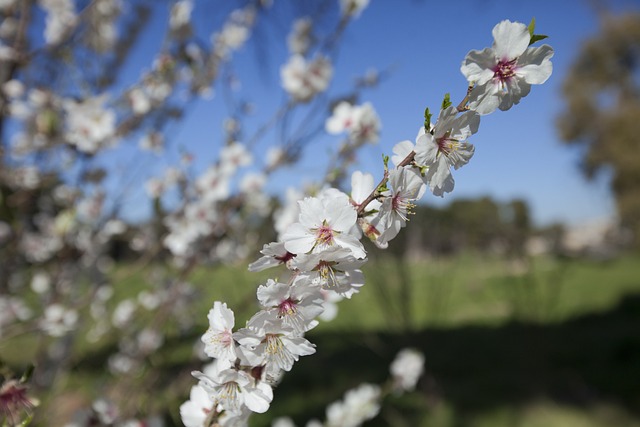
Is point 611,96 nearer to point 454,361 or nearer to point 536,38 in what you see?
point 454,361

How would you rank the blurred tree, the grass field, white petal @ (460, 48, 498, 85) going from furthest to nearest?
the blurred tree → the grass field → white petal @ (460, 48, 498, 85)

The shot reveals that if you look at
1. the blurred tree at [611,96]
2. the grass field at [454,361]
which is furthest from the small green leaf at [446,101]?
the blurred tree at [611,96]

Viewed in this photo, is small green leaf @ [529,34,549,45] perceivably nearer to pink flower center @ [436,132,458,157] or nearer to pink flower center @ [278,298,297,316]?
pink flower center @ [436,132,458,157]

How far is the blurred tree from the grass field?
4.34m

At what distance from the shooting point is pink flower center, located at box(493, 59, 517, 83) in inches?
20.5

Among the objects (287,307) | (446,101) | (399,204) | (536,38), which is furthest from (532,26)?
(287,307)

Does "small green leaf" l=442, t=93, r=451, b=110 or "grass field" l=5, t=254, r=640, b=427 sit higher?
"grass field" l=5, t=254, r=640, b=427

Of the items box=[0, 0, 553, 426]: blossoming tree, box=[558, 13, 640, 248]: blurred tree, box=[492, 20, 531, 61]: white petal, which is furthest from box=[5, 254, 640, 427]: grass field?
box=[558, 13, 640, 248]: blurred tree

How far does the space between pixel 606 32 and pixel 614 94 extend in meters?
1.48

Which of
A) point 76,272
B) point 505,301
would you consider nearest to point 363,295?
point 505,301

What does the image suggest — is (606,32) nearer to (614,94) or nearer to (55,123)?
(614,94)

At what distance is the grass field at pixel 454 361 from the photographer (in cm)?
290

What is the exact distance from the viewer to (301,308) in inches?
21.8

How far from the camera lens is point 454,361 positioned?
4.51 metres
